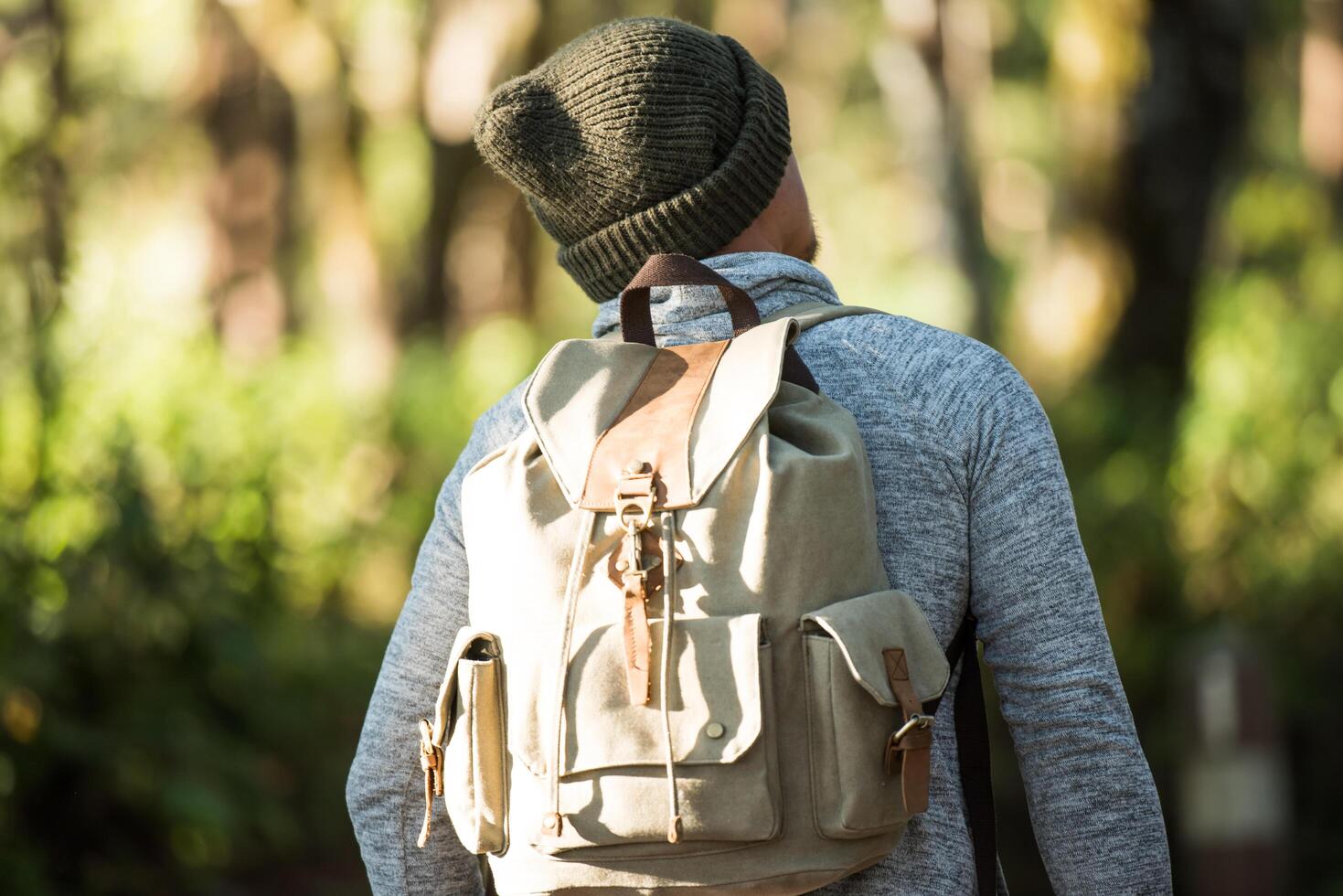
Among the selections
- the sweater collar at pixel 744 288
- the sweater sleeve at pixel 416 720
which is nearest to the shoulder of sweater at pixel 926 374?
the sweater collar at pixel 744 288

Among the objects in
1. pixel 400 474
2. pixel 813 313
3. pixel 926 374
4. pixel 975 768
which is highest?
pixel 400 474

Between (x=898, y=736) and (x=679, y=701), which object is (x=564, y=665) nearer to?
(x=679, y=701)

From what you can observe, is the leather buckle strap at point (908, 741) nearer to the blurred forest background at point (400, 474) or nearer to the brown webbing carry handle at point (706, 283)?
the brown webbing carry handle at point (706, 283)

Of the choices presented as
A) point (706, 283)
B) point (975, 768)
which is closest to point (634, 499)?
point (706, 283)

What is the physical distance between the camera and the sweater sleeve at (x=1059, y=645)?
1811 millimetres

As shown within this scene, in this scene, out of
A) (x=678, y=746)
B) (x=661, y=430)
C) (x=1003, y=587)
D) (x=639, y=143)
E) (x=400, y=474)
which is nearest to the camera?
(x=678, y=746)

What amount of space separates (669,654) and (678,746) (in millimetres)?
96

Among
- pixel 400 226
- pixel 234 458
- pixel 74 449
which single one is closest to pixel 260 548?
pixel 234 458

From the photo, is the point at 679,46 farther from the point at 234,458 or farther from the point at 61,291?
the point at 234,458

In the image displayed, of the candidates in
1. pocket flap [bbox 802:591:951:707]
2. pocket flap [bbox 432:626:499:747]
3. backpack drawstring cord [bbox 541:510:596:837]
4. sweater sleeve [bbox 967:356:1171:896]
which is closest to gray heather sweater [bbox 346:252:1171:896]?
sweater sleeve [bbox 967:356:1171:896]

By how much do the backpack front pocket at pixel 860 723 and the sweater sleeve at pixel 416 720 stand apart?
597mm

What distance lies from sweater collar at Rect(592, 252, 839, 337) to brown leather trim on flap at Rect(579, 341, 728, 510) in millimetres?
136

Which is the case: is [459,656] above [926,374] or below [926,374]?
below

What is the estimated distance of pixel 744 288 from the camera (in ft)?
6.38
